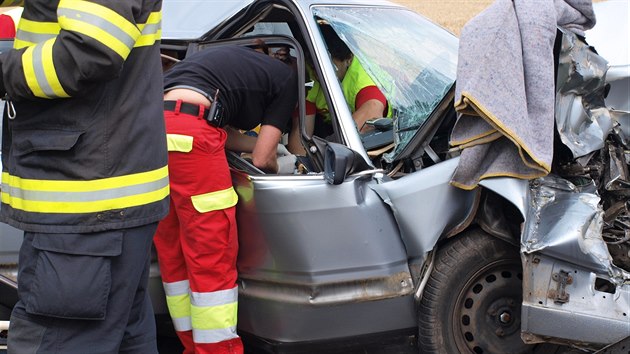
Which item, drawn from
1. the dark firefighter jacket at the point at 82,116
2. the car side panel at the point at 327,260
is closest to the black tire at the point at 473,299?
→ the car side panel at the point at 327,260

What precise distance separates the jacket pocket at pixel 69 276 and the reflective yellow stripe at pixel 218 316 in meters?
1.03

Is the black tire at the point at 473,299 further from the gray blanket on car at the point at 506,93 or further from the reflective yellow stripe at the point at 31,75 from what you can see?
the reflective yellow stripe at the point at 31,75

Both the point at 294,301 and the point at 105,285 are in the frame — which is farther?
the point at 294,301

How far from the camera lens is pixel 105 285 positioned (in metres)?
2.29

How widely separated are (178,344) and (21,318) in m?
1.69

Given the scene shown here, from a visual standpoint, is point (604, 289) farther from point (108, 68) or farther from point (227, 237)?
point (108, 68)

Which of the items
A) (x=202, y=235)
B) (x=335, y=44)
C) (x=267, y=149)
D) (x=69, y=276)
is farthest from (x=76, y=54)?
(x=335, y=44)

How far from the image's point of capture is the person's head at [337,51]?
149 inches

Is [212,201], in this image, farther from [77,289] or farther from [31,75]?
[31,75]

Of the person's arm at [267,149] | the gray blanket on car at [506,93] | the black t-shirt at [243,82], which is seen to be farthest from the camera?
the person's arm at [267,149]

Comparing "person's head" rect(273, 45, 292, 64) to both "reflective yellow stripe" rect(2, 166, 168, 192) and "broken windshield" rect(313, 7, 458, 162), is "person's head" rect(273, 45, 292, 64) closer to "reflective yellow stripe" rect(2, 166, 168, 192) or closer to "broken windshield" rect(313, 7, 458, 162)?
"broken windshield" rect(313, 7, 458, 162)

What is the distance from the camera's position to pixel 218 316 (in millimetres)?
3291

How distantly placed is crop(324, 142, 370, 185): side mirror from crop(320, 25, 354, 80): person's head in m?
0.76

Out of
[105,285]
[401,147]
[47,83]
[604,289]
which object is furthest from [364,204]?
[47,83]
